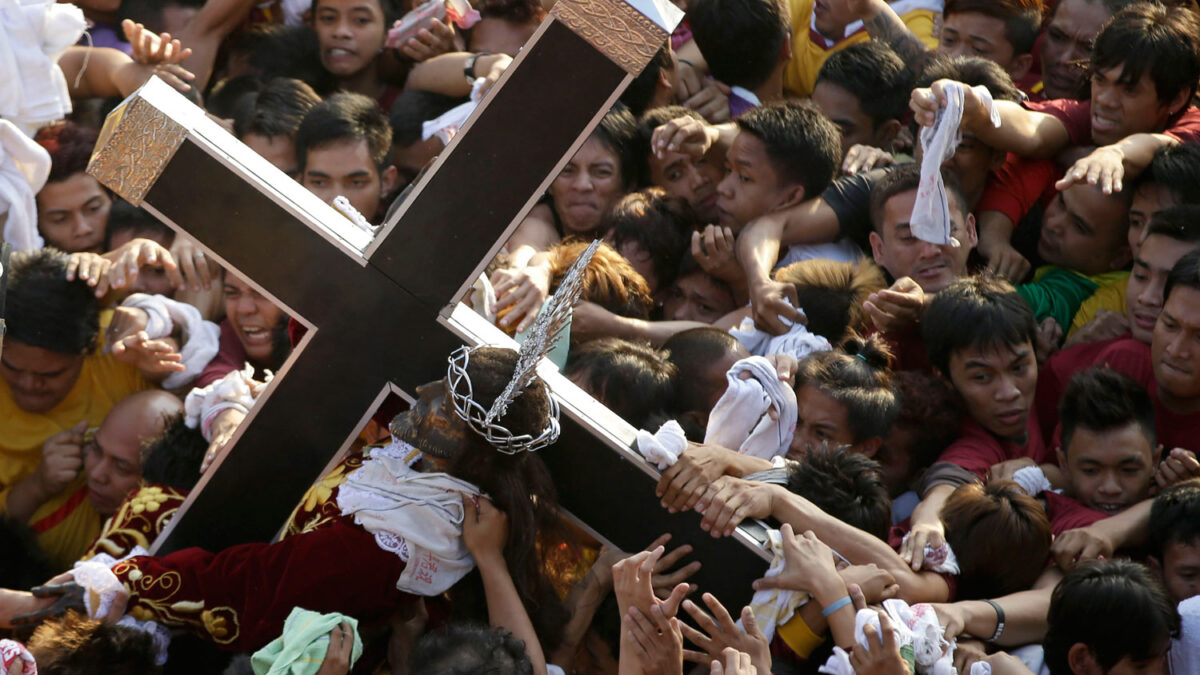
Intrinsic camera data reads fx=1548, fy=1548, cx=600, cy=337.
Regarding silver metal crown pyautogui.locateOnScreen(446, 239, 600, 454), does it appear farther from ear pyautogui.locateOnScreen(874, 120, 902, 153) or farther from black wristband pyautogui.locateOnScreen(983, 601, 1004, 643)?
ear pyautogui.locateOnScreen(874, 120, 902, 153)

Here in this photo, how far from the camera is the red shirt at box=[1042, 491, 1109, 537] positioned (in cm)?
388

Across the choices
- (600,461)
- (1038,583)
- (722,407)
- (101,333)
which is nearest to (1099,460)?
(1038,583)

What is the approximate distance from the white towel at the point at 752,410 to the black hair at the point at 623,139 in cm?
151

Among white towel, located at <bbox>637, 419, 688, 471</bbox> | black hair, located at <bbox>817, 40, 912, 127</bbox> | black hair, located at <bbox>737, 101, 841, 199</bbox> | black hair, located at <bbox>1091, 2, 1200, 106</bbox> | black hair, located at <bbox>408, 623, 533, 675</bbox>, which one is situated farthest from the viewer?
black hair, located at <bbox>817, 40, 912, 127</bbox>

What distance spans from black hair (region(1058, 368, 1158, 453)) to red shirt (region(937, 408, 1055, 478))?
9.1 inches

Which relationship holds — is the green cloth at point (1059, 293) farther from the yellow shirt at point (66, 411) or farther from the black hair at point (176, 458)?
the yellow shirt at point (66, 411)

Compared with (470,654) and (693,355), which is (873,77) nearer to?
(693,355)

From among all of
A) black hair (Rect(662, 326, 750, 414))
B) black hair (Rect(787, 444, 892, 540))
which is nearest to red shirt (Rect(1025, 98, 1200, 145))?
black hair (Rect(662, 326, 750, 414))

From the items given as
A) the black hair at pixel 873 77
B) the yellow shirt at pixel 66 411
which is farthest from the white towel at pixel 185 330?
the black hair at pixel 873 77

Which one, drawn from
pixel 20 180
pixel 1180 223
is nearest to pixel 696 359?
pixel 1180 223

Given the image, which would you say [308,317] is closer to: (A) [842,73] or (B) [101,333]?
(B) [101,333]

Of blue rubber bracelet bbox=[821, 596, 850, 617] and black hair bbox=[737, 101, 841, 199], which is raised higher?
black hair bbox=[737, 101, 841, 199]

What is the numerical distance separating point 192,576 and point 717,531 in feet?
3.86

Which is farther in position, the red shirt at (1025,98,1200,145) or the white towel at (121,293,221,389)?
the red shirt at (1025,98,1200,145)
